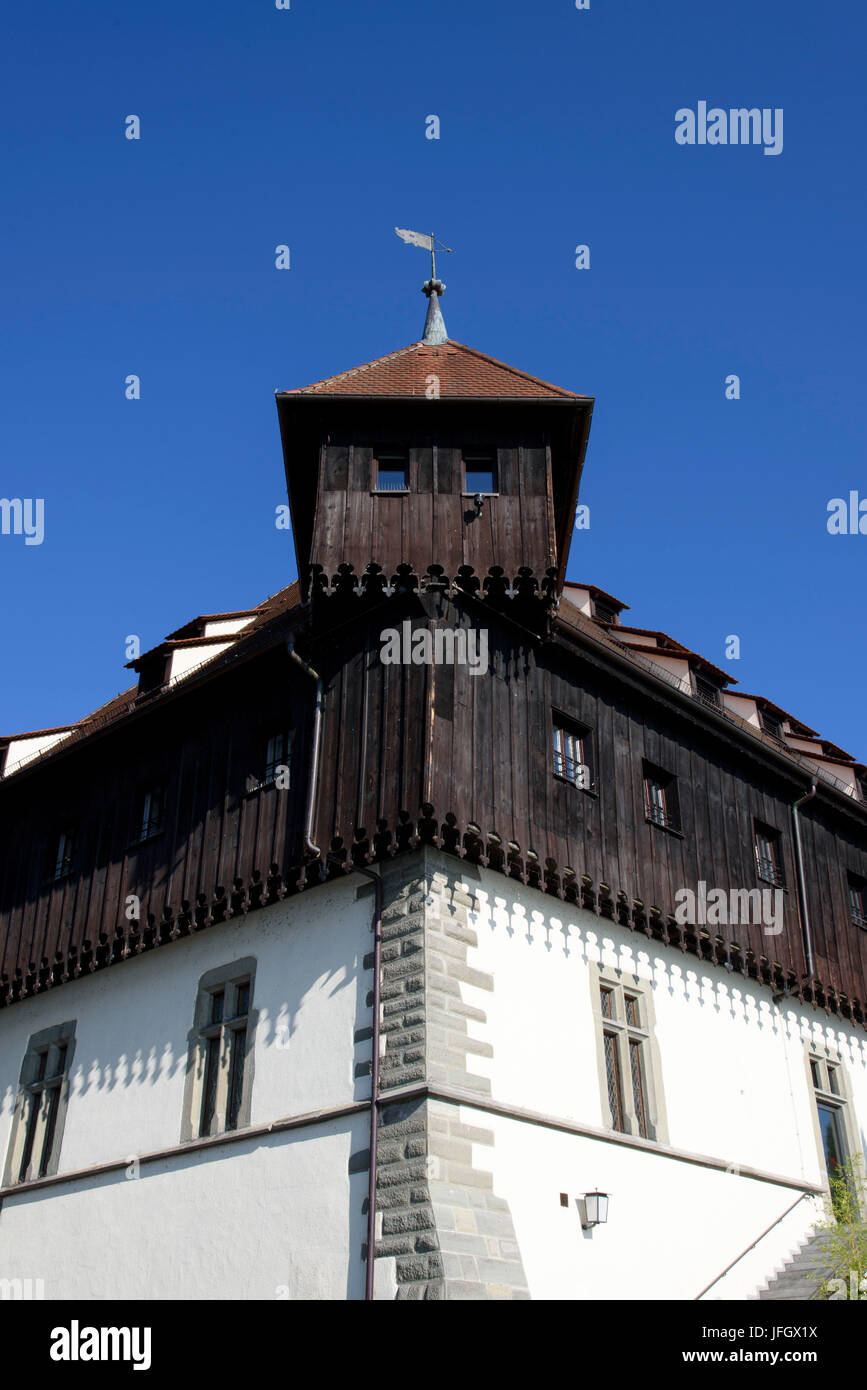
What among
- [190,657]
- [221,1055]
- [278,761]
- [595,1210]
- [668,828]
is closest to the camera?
[595,1210]

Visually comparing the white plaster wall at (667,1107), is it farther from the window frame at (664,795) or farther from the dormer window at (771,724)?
the dormer window at (771,724)

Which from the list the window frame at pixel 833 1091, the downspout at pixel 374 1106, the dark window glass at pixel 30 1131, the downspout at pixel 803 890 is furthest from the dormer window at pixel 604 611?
the dark window glass at pixel 30 1131

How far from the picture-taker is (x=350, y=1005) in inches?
647

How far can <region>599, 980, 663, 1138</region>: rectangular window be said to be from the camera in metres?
17.7

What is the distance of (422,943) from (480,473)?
7249 millimetres

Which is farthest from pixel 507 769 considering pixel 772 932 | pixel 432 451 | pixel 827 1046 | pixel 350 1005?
pixel 827 1046

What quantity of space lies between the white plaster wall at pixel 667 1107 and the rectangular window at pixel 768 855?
209 centimetres

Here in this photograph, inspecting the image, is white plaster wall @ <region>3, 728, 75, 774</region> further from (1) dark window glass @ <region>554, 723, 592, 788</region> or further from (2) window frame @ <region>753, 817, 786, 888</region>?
(2) window frame @ <region>753, 817, 786, 888</region>

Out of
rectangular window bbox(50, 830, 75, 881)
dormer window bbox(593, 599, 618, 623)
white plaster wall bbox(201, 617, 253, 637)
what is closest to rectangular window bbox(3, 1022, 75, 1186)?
rectangular window bbox(50, 830, 75, 881)

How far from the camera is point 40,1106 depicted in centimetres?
2106

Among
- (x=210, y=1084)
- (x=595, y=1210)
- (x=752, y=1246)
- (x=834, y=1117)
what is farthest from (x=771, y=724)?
(x=210, y=1084)

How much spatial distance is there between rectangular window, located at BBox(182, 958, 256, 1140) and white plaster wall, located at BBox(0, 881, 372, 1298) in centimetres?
19

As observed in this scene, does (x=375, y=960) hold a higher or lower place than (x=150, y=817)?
lower

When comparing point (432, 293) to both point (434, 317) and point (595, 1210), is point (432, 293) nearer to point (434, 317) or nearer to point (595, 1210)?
point (434, 317)
